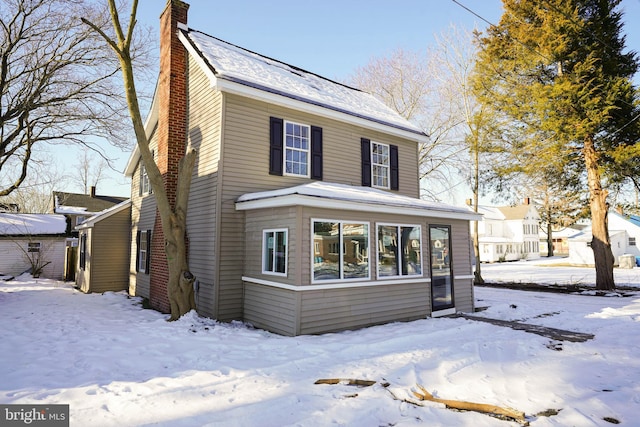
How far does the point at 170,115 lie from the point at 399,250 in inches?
299

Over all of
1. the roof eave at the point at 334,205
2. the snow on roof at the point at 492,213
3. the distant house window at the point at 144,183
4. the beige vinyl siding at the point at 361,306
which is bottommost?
the beige vinyl siding at the point at 361,306

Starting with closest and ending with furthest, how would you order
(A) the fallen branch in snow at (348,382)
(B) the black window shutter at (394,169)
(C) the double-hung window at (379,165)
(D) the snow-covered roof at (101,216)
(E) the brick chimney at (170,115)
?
(A) the fallen branch in snow at (348,382)
(E) the brick chimney at (170,115)
(C) the double-hung window at (379,165)
(B) the black window shutter at (394,169)
(D) the snow-covered roof at (101,216)

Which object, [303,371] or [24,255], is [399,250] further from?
[24,255]

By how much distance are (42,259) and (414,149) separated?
71.8 feet

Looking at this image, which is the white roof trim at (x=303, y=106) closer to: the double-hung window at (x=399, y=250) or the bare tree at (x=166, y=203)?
the bare tree at (x=166, y=203)

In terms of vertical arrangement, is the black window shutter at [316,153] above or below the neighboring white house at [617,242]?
above

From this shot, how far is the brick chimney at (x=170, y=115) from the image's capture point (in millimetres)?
10523

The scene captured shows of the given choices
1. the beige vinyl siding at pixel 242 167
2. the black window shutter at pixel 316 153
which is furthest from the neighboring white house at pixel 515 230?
the black window shutter at pixel 316 153

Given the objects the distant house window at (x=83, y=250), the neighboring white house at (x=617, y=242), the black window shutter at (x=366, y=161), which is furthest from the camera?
the neighboring white house at (x=617, y=242)

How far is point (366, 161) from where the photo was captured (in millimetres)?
11641

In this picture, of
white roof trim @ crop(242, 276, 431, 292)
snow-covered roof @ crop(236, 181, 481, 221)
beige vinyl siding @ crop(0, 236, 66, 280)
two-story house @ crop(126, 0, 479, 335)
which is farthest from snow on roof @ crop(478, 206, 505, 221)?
beige vinyl siding @ crop(0, 236, 66, 280)

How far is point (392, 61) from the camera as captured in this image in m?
23.0

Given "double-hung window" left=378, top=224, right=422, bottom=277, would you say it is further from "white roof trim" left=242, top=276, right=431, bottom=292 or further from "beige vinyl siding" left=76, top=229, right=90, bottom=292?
"beige vinyl siding" left=76, top=229, right=90, bottom=292

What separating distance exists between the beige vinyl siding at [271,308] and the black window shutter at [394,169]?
20.0 ft
